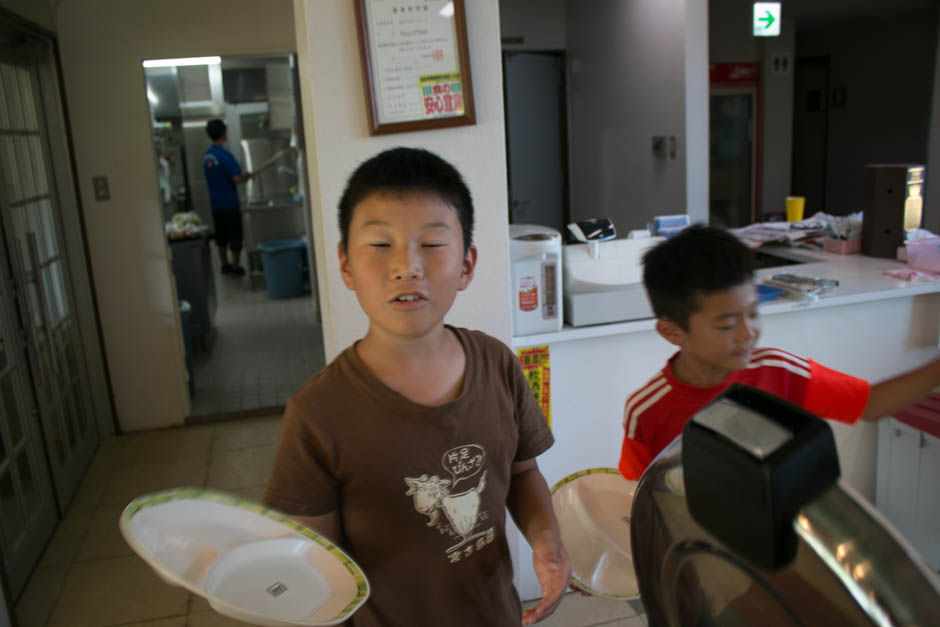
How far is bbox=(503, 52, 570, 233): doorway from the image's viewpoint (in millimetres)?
5777

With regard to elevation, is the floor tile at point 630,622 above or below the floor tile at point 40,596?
below

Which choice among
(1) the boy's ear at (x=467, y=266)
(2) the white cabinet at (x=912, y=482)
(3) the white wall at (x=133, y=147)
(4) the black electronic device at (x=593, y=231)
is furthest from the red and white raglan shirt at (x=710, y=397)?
(3) the white wall at (x=133, y=147)

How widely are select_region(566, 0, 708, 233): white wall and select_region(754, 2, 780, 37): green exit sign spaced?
0.36 meters

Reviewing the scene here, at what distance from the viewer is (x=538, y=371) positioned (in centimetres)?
224

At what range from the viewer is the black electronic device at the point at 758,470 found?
41cm

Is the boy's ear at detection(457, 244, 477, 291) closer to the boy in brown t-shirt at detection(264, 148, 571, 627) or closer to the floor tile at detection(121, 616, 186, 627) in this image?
the boy in brown t-shirt at detection(264, 148, 571, 627)

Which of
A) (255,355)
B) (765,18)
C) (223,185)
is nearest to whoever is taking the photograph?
(765,18)

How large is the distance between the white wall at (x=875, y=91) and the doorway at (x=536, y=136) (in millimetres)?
3270

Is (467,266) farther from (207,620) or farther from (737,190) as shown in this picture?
(737,190)

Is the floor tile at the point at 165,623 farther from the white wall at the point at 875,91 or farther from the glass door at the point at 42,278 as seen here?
the white wall at the point at 875,91

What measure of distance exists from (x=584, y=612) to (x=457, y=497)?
158 centimetres

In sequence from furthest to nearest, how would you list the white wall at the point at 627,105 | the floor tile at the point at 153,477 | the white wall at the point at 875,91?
the white wall at the point at 875,91, the white wall at the point at 627,105, the floor tile at the point at 153,477

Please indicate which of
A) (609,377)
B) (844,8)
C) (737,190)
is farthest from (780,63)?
(609,377)

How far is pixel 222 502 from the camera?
794 mm
